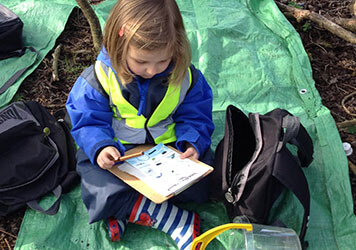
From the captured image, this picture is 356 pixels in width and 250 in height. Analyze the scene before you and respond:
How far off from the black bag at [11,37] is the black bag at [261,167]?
1.54m

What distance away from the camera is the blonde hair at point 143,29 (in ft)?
4.93

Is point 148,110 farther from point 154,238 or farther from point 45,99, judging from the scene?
point 45,99

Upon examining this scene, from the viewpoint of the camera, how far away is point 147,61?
157 centimetres

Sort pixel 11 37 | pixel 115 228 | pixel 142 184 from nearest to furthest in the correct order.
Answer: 1. pixel 142 184
2. pixel 115 228
3. pixel 11 37

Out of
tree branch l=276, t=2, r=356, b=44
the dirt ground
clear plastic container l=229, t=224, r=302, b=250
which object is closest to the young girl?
clear plastic container l=229, t=224, r=302, b=250

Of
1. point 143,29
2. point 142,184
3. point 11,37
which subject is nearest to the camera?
point 143,29

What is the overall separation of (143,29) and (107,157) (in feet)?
1.93

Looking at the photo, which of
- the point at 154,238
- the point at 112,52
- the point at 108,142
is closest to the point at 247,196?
the point at 154,238

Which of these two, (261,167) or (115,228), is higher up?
(261,167)

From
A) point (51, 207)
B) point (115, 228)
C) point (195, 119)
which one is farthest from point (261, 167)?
point (51, 207)

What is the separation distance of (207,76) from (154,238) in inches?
46.8

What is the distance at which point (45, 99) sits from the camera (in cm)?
250

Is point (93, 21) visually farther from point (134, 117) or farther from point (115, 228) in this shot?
point (115, 228)

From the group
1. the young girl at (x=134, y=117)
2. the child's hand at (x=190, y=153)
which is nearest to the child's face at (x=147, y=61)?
the young girl at (x=134, y=117)
